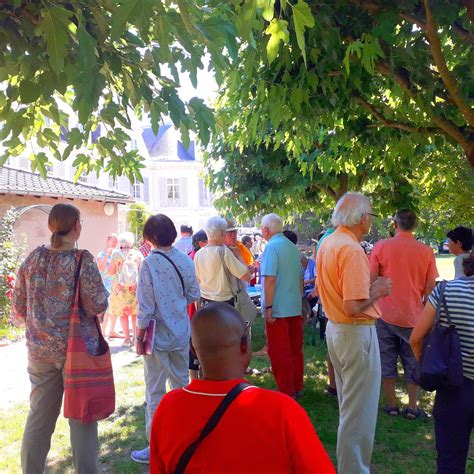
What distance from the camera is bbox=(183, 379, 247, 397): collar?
63.6 inches

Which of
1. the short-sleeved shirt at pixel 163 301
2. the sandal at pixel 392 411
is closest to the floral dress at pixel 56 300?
the short-sleeved shirt at pixel 163 301

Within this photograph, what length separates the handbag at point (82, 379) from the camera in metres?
3.18

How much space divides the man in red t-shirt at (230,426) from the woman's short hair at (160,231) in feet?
8.44

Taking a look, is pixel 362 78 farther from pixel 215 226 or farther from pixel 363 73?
pixel 215 226

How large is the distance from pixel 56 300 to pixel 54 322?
14 cm

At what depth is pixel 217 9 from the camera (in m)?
2.85

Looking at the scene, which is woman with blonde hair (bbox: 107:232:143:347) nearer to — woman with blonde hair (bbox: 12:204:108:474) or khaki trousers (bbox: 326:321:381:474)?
woman with blonde hair (bbox: 12:204:108:474)

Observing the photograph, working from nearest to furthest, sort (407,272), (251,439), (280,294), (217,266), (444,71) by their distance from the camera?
(251,439) → (444,71) → (407,272) → (280,294) → (217,266)

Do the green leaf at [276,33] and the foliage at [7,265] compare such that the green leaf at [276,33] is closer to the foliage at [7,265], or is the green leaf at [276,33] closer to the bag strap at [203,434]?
the bag strap at [203,434]

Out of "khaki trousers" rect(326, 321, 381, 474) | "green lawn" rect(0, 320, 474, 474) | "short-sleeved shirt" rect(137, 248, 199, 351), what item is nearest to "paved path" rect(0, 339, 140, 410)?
"green lawn" rect(0, 320, 474, 474)

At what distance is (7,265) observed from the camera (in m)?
9.77

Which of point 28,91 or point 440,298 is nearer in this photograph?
point 28,91

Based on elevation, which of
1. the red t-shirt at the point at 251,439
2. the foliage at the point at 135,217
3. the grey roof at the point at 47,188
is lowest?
the red t-shirt at the point at 251,439

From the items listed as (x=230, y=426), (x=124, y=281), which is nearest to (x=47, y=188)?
(x=124, y=281)
